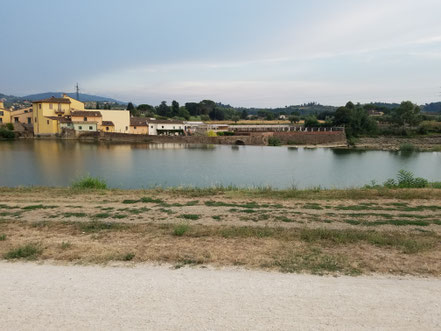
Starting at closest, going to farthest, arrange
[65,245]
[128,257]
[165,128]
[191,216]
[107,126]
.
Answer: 1. [128,257]
2. [65,245]
3. [191,216]
4. [107,126]
5. [165,128]

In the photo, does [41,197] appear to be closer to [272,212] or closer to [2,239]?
[2,239]

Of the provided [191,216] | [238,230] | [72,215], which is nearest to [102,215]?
[72,215]

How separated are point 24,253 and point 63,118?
5946cm

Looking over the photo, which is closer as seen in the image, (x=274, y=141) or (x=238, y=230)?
(x=238, y=230)

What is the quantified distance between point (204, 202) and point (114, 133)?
5192 centimetres

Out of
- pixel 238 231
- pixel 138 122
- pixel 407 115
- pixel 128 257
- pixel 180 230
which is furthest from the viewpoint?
pixel 407 115

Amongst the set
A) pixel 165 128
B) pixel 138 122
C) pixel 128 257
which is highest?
pixel 138 122

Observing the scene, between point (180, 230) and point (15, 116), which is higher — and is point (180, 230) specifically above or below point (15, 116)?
below

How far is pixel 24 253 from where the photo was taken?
5109 millimetres

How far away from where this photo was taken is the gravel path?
10.7 ft

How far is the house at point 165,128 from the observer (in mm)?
63562

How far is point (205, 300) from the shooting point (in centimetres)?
371

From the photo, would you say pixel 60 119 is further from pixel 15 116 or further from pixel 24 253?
pixel 24 253

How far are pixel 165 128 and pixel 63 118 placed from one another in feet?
64.3
